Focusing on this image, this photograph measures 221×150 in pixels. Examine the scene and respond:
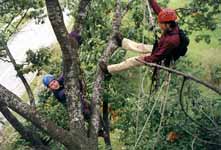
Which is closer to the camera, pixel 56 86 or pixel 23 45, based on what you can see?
pixel 56 86

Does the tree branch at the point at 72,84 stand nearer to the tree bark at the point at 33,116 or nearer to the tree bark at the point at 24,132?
the tree bark at the point at 33,116

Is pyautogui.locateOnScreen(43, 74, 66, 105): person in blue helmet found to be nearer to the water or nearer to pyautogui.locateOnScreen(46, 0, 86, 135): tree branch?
pyautogui.locateOnScreen(46, 0, 86, 135): tree branch

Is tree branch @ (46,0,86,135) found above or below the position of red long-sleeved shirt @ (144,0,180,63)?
below

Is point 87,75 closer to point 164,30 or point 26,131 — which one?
point 26,131

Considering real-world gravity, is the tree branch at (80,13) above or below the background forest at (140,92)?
above

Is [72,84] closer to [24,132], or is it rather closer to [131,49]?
[131,49]

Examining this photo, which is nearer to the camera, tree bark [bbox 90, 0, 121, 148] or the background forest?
tree bark [bbox 90, 0, 121, 148]

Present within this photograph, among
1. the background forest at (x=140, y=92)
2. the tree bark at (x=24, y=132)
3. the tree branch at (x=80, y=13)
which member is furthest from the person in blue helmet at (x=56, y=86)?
the tree bark at (x=24, y=132)

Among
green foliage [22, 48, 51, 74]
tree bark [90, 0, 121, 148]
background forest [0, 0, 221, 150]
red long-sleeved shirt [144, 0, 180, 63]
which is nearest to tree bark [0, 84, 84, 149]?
tree bark [90, 0, 121, 148]

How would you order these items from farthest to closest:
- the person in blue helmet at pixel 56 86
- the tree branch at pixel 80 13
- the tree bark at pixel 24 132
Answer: the person in blue helmet at pixel 56 86, the tree branch at pixel 80 13, the tree bark at pixel 24 132

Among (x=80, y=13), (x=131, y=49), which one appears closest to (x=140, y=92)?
(x=131, y=49)

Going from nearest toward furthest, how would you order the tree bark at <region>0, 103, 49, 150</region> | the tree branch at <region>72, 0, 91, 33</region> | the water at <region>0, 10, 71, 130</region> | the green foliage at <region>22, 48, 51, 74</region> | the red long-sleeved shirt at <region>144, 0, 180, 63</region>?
the red long-sleeved shirt at <region>144, 0, 180, 63</region> < the tree bark at <region>0, 103, 49, 150</region> < the tree branch at <region>72, 0, 91, 33</region> < the green foliage at <region>22, 48, 51, 74</region> < the water at <region>0, 10, 71, 130</region>

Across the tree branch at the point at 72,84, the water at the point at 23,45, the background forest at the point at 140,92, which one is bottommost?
the water at the point at 23,45

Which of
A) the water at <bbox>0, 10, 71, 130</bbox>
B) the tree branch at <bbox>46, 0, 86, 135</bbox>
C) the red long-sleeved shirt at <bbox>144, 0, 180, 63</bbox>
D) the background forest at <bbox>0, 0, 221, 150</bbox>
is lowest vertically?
the water at <bbox>0, 10, 71, 130</bbox>
